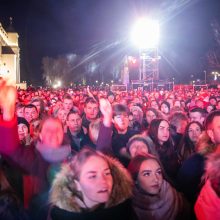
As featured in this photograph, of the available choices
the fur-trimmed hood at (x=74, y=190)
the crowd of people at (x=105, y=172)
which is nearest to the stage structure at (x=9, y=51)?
the crowd of people at (x=105, y=172)

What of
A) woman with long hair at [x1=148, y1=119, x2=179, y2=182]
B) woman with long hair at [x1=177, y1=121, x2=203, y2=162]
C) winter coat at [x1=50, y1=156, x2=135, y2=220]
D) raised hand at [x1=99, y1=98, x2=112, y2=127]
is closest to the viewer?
winter coat at [x1=50, y1=156, x2=135, y2=220]

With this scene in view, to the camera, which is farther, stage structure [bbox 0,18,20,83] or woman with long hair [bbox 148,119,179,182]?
stage structure [bbox 0,18,20,83]

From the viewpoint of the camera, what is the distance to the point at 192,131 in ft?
22.1

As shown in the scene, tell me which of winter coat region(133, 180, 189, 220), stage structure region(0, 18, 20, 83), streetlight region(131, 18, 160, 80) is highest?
stage structure region(0, 18, 20, 83)

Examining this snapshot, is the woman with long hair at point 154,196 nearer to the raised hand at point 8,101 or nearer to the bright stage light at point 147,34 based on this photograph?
the raised hand at point 8,101

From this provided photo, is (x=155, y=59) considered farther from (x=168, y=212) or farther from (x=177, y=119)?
(x=168, y=212)

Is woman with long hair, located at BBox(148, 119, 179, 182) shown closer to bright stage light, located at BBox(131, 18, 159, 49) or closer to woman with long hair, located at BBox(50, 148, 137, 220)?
woman with long hair, located at BBox(50, 148, 137, 220)

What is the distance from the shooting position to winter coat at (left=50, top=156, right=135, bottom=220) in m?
3.27

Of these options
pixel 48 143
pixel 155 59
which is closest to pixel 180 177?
pixel 48 143

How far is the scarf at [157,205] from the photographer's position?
3.84 m

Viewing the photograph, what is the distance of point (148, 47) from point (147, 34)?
903 mm

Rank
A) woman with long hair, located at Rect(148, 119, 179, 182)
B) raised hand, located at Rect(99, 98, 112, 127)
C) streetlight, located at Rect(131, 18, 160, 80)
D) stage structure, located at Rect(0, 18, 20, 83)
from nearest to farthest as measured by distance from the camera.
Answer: raised hand, located at Rect(99, 98, 112, 127)
woman with long hair, located at Rect(148, 119, 179, 182)
streetlight, located at Rect(131, 18, 160, 80)
stage structure, located at Rect(0, 18, 20, 83)

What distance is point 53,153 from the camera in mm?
4762

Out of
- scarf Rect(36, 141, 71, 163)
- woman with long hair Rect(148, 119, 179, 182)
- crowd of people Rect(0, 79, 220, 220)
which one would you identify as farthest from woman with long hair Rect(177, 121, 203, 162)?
scarf Rect(36, 141, 71, 163)
